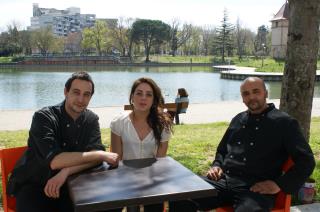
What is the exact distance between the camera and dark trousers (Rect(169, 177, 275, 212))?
8.74ft

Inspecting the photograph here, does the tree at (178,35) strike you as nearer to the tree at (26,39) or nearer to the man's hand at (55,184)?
the tree at (26,39)

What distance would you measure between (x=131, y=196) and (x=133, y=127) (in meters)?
1.19

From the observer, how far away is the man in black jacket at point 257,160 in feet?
9.00

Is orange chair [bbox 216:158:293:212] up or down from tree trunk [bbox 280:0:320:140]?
down

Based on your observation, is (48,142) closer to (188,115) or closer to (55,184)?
(55,184)

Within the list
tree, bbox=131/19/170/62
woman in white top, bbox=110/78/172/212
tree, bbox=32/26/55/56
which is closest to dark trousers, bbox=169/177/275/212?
woman in white top, bbox=110/78/172/212

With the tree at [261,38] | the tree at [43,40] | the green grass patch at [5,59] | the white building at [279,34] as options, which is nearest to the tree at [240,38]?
the tree at [261,38]

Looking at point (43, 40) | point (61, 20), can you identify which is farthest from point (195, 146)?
point (61, 20)

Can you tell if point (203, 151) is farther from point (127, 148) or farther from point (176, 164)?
point (176, 164)

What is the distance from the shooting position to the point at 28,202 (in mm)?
2553

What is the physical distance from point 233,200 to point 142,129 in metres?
0.94

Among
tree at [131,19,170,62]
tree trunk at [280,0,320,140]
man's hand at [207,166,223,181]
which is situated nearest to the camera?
man's hand at [207,166,223,181]

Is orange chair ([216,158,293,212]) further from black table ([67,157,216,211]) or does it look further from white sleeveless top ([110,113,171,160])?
white sleeveless top ([110,113,171,160])

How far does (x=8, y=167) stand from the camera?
2889 mm
